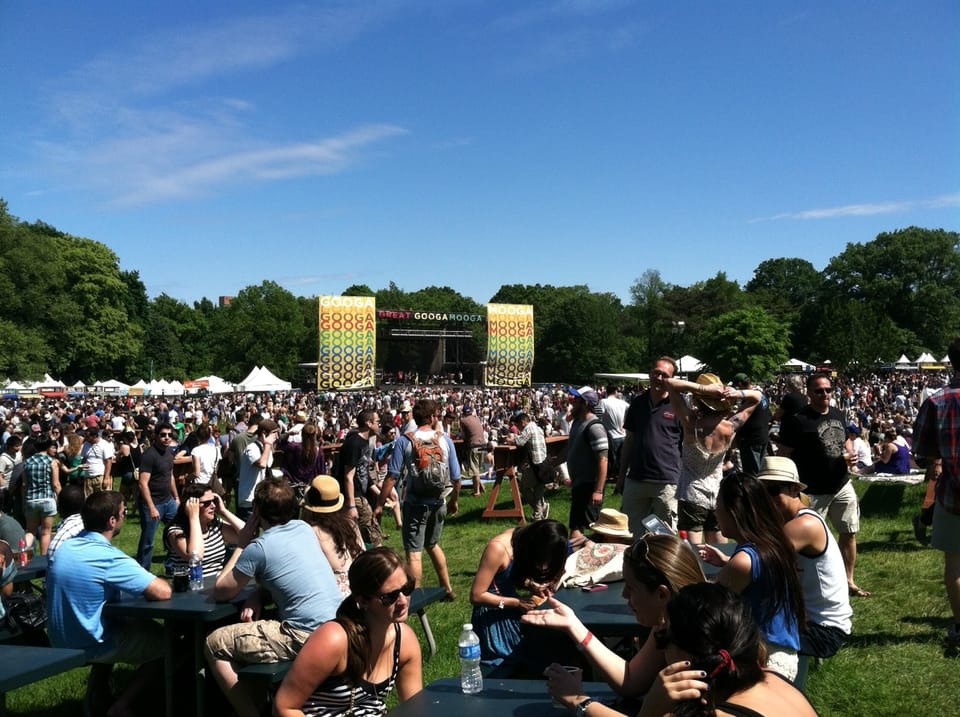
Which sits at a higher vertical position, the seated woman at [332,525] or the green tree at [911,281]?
the green tree at [911,281]

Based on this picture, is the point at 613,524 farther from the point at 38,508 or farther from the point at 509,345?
the point at 509,345

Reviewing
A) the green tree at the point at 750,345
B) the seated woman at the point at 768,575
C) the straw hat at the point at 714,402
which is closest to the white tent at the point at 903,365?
the green tree at the point at 750,345

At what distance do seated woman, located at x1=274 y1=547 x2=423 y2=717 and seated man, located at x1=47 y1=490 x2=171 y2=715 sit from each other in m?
1.74

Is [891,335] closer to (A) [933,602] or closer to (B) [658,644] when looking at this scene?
(A) [933,602]

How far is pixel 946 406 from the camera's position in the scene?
15.5 ft

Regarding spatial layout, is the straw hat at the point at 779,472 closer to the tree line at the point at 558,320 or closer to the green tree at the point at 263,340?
the tree line at the point at 558,320

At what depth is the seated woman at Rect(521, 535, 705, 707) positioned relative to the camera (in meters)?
2.70

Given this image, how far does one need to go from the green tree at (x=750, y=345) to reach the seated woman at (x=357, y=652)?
53888 mm

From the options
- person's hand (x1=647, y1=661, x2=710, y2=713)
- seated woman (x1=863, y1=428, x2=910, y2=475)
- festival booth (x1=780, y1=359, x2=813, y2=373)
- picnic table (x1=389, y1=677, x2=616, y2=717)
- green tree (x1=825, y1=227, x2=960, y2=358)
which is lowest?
seated woman (x1=863, y1=428, x2=910, y2=475)

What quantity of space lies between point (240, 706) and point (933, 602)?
465cm

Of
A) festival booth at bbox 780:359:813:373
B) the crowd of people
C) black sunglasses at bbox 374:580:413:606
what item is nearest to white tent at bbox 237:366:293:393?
festival booth at bbox 780:359:813:373

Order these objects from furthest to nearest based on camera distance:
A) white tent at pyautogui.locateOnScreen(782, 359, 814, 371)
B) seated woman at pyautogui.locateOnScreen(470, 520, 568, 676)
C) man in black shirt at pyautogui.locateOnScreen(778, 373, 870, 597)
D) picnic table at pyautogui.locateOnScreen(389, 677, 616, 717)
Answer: white tent at pyautogui.locateOnScreen(782, 359, 814, 371)
man in black shirt at pyautogui.locateOnScreen(778, 373, 870, 597)
seated woman at pyautogui.locateOnScreen(470, 520, 568, 676)
picnic table at pyautogui.locateOnScreen(389, 677, 616, 717)

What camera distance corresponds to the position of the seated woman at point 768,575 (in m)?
3.14

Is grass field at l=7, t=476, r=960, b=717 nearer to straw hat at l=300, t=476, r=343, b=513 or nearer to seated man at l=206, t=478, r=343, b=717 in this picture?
seated man at l=206, t=478, r=343, b=717
